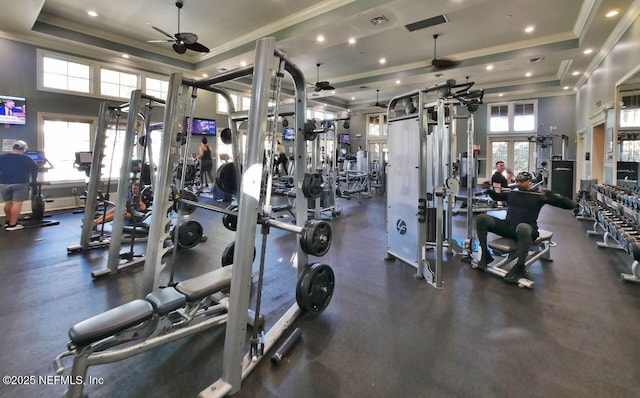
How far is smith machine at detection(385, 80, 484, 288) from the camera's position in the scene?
3.01m

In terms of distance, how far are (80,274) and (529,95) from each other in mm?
14220

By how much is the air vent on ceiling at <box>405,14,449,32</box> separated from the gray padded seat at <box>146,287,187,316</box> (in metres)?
6.33

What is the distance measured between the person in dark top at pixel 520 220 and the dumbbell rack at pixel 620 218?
1.99 ft

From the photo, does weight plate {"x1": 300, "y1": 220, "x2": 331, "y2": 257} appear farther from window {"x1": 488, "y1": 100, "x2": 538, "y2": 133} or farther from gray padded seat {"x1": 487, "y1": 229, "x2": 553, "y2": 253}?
window {"x1": 488, "y1": 100, "x2": 538, "y2": 133}

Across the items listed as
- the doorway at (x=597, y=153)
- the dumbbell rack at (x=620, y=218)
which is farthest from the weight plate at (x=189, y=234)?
the doorway at (x=597, y=153)

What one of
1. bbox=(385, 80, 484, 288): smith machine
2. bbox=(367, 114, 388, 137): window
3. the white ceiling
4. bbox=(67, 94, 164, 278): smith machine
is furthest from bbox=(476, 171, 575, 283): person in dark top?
bbox=(367, 114, 388, 137): window

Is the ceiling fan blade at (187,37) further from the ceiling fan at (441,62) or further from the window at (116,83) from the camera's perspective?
the ceiling fan at (441,62)

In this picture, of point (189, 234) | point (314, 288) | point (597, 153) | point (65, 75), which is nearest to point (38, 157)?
point (65, 75)

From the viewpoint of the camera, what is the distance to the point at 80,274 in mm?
3320

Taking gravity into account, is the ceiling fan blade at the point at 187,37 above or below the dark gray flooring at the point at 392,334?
above

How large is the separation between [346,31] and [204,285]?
17.5 ft

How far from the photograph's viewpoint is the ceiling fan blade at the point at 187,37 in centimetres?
489

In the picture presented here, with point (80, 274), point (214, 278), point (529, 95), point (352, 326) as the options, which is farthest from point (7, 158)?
point (529, 95)

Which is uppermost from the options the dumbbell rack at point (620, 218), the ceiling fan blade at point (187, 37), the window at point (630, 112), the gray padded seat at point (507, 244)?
the ceiling fan blade at point (187, 37)
